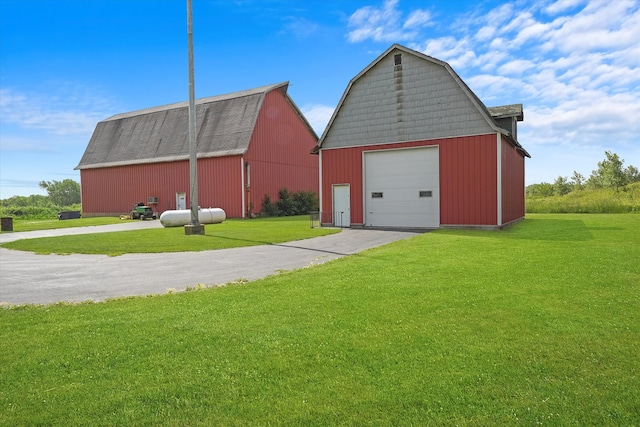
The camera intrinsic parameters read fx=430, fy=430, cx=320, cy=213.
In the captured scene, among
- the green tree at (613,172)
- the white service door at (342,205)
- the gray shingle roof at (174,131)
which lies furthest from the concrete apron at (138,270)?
the green tree at (613,172)

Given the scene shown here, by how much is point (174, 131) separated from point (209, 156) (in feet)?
21.2

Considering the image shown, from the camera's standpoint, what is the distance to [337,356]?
12.9 ft

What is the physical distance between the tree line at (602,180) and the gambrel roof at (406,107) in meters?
36.1

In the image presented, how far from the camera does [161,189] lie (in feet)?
114

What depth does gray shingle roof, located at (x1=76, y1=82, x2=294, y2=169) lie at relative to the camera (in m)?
31.9

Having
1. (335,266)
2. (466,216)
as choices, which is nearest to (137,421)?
(335,266)

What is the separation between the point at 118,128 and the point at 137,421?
140ft

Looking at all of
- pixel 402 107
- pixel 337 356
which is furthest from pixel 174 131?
pixel 337 356

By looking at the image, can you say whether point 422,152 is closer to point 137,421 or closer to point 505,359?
point 505,359

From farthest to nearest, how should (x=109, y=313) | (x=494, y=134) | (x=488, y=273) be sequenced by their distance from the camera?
(x=494, y=134) → (x=488, y=273) → (x=109, y=313)

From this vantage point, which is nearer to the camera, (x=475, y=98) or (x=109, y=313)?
(x=109, y=313)

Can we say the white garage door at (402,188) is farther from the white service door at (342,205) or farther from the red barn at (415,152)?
the white service door at (342,205)

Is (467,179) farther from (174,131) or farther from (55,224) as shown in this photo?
(55,224)

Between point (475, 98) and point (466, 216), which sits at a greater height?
point (475, 98)
